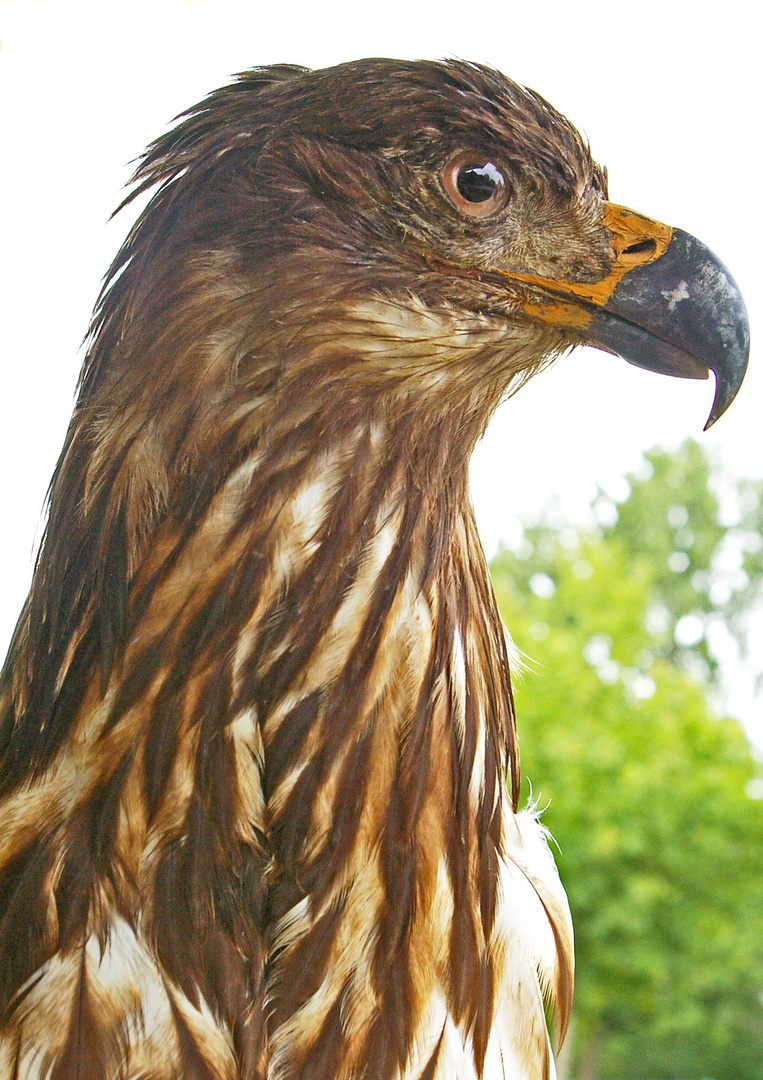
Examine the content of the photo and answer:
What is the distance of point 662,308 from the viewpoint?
156 cm

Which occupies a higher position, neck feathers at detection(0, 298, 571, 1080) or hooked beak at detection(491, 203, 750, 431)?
hooked beak at detection(491, 203, 750, 431)

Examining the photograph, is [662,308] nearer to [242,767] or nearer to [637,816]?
[242,767]

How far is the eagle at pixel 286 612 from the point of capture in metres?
1.35

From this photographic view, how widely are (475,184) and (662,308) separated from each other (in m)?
0.32

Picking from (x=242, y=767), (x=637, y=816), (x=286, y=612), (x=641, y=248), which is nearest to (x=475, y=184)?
(x=641, y=248)

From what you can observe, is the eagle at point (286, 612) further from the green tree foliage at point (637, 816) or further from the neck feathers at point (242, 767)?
the green tree foliage at point (637, 816)

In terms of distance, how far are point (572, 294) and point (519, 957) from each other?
3.12ft

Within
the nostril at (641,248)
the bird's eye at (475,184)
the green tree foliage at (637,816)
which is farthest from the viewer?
the green tree foliage at (637,816)

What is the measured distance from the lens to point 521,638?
50.0ft

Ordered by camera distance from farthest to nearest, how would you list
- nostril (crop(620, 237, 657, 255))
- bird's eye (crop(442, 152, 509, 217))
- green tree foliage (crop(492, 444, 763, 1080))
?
green tree foliage (crop(492, 444, 763, 1080)) → nostril (crop(620, 237, 657, 255)) → bird's eye (crop(442, 152, 509, 217))

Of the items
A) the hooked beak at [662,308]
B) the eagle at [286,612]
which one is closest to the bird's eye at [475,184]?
the eagle at [286,612]

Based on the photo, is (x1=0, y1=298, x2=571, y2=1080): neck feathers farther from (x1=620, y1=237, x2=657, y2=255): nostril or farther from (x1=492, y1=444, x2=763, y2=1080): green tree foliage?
(x1=492, y1=444, x2=763, y2=1080): green tree foliage

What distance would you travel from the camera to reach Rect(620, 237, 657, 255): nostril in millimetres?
1590

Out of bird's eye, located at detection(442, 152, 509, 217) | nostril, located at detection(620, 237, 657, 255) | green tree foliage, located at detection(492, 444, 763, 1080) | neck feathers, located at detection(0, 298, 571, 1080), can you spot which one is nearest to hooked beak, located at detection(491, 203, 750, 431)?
nostril, located at detection(620, 237, 657, 255)
